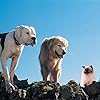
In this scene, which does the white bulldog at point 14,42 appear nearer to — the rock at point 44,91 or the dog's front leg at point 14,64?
the dog's front leg at point 14,64

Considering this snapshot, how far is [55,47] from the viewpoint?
11.5 m

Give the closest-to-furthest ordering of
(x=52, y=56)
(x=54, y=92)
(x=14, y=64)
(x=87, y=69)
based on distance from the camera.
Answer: (x=54, y=92) → (x=14, y=64) → (x=52, y=56) → (x=87, y=69)

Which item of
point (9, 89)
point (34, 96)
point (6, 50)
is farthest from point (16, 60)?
point (34, 96)

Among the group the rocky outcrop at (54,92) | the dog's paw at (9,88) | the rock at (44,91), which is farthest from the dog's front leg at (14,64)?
the rock at (44,91)

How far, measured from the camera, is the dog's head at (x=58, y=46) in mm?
11258

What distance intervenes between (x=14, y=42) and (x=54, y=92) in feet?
7.42

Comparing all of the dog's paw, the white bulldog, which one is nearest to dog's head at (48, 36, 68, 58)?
the white bulldog

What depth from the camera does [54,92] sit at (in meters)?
8.80

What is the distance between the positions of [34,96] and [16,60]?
6.52 feet

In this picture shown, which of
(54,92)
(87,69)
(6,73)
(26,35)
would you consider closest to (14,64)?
(6,73)

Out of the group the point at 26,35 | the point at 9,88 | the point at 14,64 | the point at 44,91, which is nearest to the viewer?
the point at 44,91

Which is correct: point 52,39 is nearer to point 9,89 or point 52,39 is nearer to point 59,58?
point 59,58

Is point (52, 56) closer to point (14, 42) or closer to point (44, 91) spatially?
point (14, 42)

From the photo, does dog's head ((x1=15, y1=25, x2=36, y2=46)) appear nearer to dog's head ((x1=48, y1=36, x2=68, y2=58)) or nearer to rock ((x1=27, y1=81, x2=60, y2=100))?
rock ((x1=27, y1=81, x2=60, y2=100))
